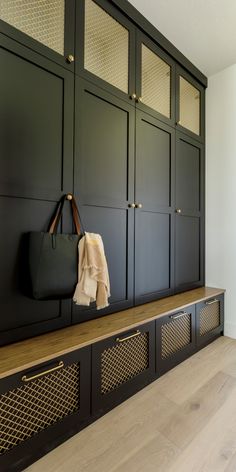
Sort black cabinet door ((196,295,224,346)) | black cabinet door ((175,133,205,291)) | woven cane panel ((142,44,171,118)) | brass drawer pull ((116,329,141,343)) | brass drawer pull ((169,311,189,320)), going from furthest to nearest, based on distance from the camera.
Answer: black cabinet door ((175,133,205,291)) < black cabinet door ((196,295,224,346)) < woven cane panel ((142,44,171,118)) < brass drawer pull ((169,311,189,320)) < brass drawer pull ((116,329,141,343))

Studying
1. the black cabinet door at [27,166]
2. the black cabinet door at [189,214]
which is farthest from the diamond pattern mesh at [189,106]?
the black cabinet door at [27,166]

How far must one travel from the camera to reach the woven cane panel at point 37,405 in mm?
1089

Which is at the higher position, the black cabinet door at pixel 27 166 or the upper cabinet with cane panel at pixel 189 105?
the upper cabinet with cane panel at pixel 189 105

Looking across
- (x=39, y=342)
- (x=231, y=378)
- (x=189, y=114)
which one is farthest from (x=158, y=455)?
(x=189, y=114)

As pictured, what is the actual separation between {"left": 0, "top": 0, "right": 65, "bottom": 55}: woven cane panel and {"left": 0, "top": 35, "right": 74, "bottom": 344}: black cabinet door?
12cm

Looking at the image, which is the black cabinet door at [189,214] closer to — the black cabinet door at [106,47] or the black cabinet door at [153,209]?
the black cabinet door at [153,209]

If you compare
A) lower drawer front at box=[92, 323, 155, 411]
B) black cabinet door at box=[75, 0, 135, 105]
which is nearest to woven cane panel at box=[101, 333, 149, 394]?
lower drawer front at box=[92, 323, 155, 411]

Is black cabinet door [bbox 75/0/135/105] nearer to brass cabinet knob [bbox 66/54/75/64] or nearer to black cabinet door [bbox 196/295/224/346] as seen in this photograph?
brass cabinet knob [bbox 66/54/75/64]

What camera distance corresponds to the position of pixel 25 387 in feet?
3.73

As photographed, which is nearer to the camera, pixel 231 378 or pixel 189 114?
pixel 231 378

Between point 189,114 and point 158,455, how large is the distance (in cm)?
279

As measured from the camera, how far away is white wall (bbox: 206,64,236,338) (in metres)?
2.69

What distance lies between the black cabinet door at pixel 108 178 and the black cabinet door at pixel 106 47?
9cm

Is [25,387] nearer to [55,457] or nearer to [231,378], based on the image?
[55,457]
